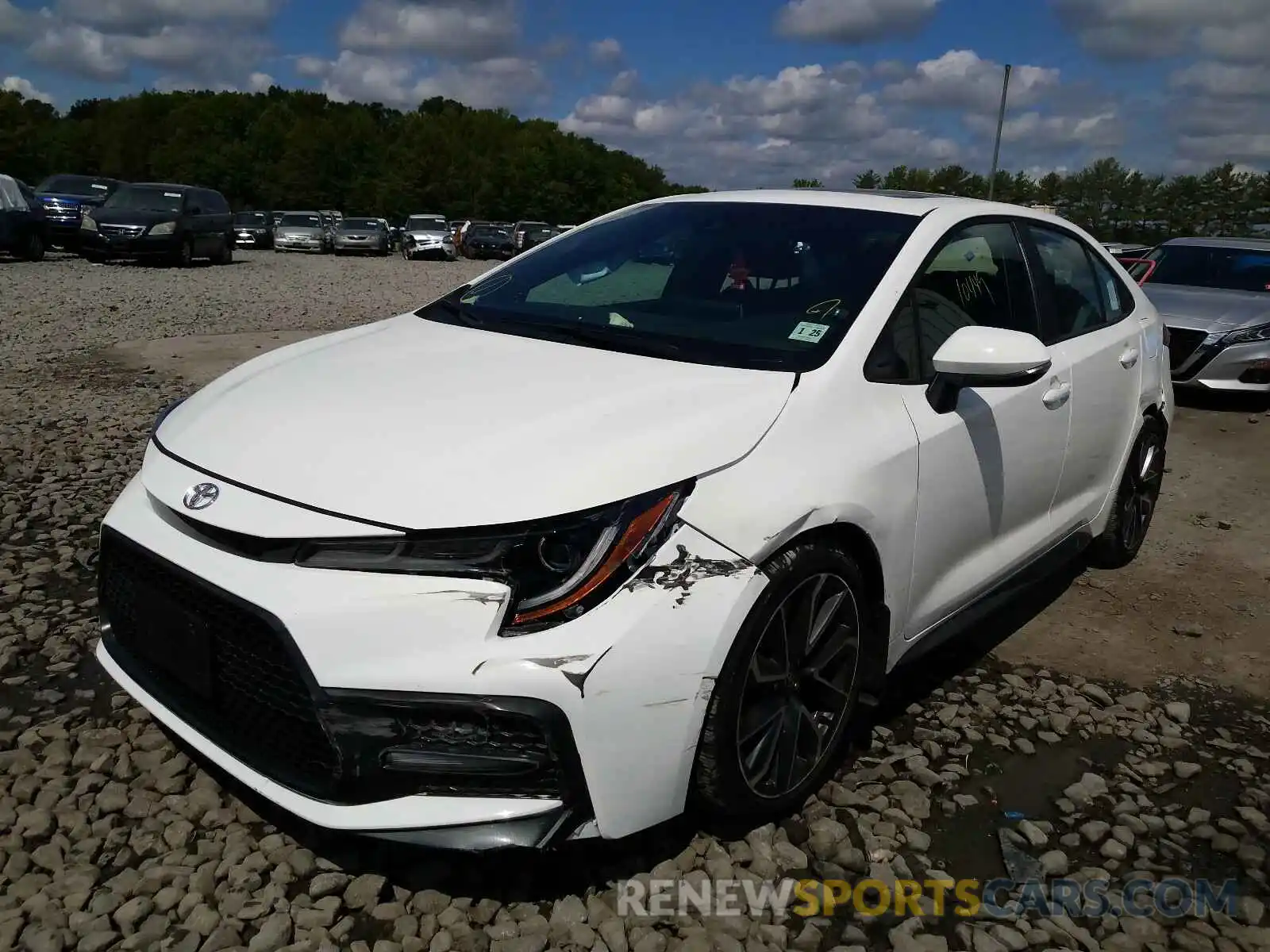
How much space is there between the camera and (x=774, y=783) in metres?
2.47

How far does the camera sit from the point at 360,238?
109 ft

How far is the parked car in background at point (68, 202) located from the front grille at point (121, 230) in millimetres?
1694

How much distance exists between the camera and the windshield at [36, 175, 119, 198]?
885 inches

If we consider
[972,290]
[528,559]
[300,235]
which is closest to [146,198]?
[300,235]

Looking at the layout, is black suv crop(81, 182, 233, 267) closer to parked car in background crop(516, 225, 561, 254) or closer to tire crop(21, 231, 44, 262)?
tire crop(21, 231, 44, 262)

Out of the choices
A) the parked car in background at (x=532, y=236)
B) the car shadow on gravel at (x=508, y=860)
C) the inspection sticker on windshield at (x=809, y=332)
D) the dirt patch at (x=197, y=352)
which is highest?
the inspection sticker on windshield at (x=809, y=332)

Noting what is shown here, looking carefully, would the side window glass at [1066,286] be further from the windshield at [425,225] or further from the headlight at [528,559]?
the windshield at [425,225]

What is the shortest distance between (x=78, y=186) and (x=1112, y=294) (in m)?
24.4

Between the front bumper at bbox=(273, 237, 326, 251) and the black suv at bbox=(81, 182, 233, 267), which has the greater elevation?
the black suv at bbox=(81, 182, 233, 267)

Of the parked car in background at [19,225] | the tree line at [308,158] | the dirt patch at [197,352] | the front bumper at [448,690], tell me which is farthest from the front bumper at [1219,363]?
the tree line at [308,158]

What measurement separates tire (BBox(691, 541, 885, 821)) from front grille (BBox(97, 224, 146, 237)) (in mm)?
19425

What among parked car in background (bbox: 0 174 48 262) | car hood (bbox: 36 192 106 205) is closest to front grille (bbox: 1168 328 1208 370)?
parked car in background (bbox: 0 174 48 262)

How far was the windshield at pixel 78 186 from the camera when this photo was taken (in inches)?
885

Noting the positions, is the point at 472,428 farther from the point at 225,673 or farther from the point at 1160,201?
the point at 1160,201
